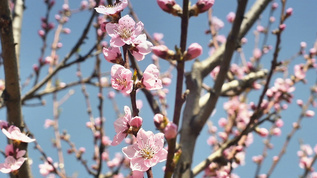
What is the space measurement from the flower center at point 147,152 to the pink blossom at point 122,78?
0.21 metres

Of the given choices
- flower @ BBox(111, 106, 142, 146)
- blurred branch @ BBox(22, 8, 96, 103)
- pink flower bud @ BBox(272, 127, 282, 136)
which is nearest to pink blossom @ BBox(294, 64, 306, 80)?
pink flower bud @ BBox(272, 127, 282, 136)

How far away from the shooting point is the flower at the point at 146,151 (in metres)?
0.97

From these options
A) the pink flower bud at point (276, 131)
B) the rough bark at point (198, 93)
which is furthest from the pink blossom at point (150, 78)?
the pink flower bud at point (276, 131)

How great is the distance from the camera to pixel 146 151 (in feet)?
3.29

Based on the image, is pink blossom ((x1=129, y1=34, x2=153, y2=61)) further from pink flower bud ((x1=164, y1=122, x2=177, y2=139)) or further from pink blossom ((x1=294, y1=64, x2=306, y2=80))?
pink blossom ((x1=294, y1=64, x2=306, y2=80))

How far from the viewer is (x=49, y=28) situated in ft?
12.9

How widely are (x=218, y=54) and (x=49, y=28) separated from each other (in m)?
2.49

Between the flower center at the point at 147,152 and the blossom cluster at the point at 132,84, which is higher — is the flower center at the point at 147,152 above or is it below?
below

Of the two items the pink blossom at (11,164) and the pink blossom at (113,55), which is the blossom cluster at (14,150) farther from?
the pink blossom at (113,55)

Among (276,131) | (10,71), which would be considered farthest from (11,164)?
(276,131)

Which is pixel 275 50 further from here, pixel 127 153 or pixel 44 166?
pixel 44 166

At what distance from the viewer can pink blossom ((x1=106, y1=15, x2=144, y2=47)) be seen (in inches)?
42.4

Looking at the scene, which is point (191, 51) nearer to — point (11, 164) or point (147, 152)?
point (147, 152)

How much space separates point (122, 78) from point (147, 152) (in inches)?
10.8
